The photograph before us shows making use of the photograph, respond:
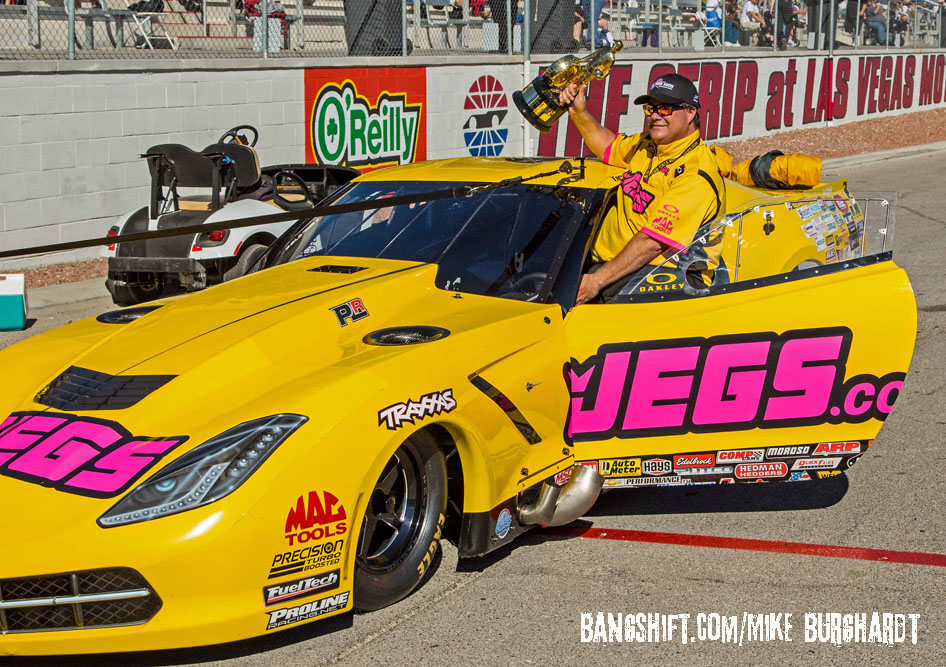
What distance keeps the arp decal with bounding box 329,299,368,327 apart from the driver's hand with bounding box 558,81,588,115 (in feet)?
7.05

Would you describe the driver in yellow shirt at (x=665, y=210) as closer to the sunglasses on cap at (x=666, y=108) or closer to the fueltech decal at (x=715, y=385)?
the sunglasses on cap at (x=666, y=108)

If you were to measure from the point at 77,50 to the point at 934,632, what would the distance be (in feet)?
35.4

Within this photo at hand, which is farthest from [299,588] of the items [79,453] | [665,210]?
[665,210]

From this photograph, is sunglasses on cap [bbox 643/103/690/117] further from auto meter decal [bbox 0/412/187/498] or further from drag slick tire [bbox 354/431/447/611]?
auto meter decal [bbox 0/412/187/498]

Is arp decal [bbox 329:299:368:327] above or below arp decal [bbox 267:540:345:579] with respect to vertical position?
above

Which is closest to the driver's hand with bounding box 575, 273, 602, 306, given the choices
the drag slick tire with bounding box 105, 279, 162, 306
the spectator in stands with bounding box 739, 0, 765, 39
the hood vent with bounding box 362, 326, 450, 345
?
the hood vent with bounding box 362, 326, 450, 345

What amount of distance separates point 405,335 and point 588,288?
1044 millimetres

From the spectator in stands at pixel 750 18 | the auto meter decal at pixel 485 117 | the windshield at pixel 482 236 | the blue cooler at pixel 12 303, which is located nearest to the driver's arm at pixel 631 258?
the windshield at pixel 482 236

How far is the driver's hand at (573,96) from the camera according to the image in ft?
19.4

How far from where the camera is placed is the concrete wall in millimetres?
11508

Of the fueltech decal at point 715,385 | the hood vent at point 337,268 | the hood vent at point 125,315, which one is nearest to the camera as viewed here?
the fueltech decal at point 715,385

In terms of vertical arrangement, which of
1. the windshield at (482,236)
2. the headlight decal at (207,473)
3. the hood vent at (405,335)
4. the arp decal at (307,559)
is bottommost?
the arp decal at (307,559)

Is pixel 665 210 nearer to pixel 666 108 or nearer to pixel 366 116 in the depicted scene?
pixel 666 108

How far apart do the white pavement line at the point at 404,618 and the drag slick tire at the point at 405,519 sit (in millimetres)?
69
